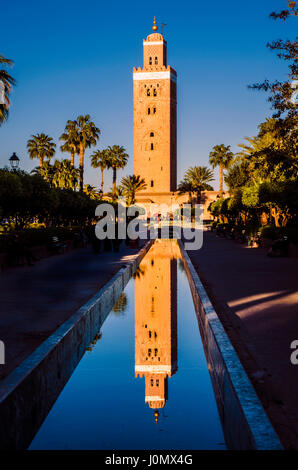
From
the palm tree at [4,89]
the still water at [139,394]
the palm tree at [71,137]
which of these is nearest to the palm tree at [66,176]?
the palm tree at [71,137]

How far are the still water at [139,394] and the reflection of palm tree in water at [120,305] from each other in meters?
0.37

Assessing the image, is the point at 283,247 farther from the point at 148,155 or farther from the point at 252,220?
the point at 148,155

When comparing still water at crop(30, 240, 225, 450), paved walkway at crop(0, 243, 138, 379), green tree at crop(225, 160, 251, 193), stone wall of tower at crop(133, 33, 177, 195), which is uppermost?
stone wall of tower at crop(133, 33, 177, 195)

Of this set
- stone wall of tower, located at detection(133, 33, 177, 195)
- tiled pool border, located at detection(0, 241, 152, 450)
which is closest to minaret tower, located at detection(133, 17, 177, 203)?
stone wall of tower, located at detection(133, 33, 177, 195)

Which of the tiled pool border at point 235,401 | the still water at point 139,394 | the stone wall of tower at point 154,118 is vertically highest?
the stone wall of tower at point 154,118

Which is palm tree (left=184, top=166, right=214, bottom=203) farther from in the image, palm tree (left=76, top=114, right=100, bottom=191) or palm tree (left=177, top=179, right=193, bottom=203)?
palm tree (left=76, top=114, right=100, bottom=191)

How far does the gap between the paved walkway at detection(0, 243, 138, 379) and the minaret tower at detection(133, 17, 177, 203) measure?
244ft

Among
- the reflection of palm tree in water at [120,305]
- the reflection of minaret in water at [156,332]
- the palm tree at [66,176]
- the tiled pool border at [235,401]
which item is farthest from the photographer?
the palm tree at [66,176]

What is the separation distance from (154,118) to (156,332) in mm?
85076

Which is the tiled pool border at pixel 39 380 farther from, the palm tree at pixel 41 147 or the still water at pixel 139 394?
the palm tree at pixel 41 147

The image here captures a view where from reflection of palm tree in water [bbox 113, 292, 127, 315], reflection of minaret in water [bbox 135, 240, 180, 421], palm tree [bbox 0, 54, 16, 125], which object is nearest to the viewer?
reflection of minaret in water [bbox 135, 240, 180, 421]

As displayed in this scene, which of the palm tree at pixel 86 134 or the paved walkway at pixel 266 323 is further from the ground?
the palm tree at pixel 86 134

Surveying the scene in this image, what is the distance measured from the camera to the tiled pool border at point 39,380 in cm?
444

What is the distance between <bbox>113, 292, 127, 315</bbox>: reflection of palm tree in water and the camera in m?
10.5
